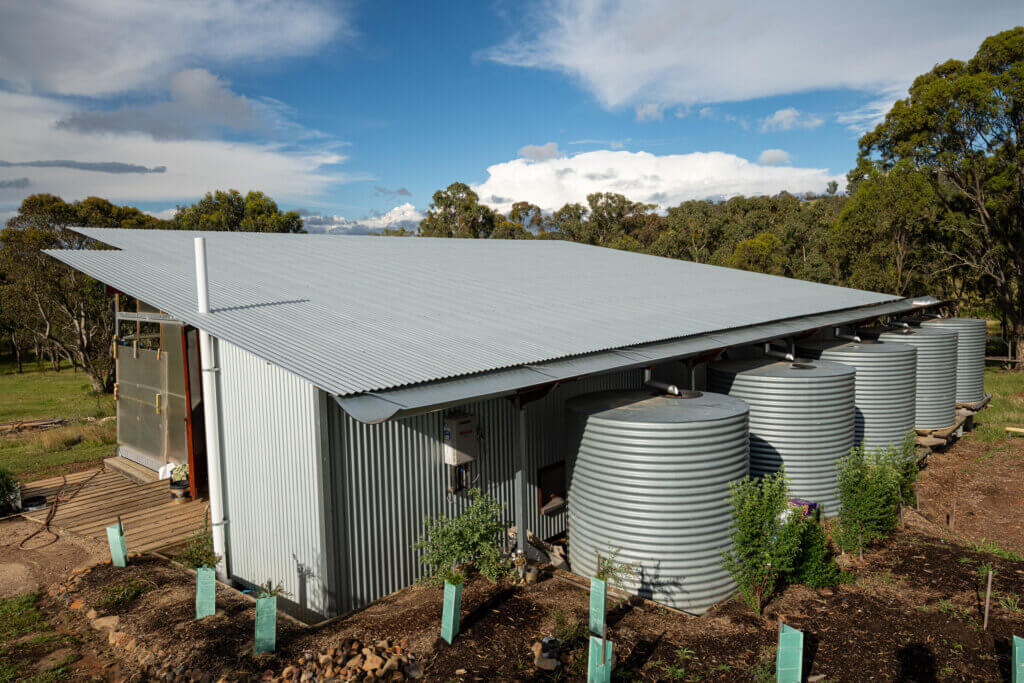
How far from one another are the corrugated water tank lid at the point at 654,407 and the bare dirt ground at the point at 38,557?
7.70 metres

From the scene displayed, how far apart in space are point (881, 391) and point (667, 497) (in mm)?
8148

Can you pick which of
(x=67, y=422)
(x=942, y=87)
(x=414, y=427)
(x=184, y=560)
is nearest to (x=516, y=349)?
(x=414, y=427)

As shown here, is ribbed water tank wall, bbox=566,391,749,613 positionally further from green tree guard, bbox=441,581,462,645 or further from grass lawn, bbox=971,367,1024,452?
grass lawn, bbox=971,367,1024,452

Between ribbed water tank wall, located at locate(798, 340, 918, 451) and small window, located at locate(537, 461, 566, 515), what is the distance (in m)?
7.12

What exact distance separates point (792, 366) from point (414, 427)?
788cm

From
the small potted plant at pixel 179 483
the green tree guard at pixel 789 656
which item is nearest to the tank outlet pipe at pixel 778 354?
the green tree guard at pixel 789 656

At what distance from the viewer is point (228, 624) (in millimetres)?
7098

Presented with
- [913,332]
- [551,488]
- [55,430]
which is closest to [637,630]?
[551,488]

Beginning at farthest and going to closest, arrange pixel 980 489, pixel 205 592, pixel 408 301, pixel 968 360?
pixel 968 360, pixel 980 489, pixel 408 301, pixel 205 592

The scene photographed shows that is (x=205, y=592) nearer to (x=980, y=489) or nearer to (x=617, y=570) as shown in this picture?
(x=617, y=570)

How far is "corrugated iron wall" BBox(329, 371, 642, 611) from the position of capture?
7398 millimetres

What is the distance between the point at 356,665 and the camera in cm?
595

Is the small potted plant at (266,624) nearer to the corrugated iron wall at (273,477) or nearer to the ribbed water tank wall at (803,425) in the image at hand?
the corrugated iron wall at (273,477)

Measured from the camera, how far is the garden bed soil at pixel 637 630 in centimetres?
638
